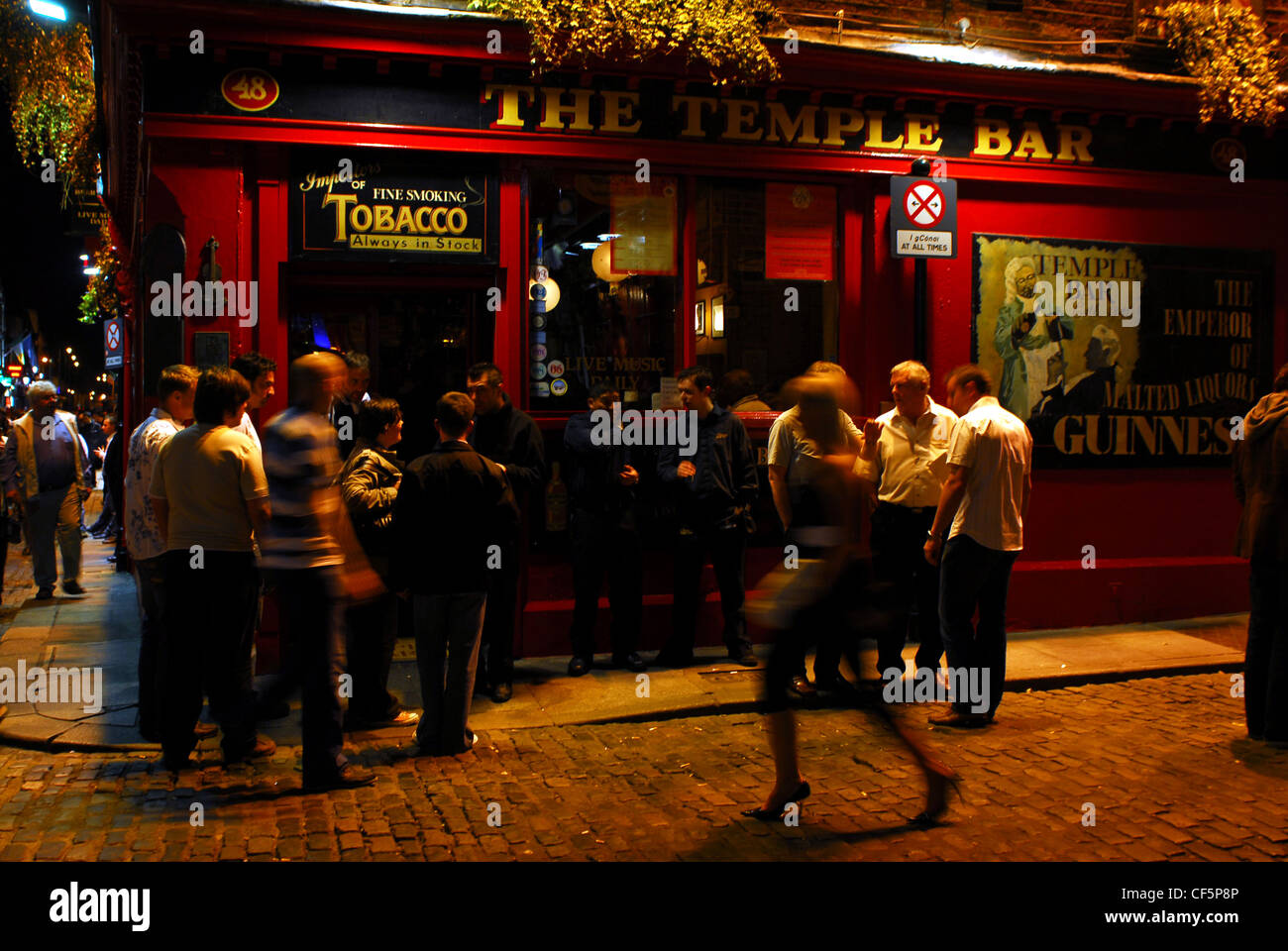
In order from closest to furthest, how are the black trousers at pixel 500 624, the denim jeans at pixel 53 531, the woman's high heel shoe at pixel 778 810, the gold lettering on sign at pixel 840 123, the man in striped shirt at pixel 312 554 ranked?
1. the woman's high heel shoe at pixel 778 810
2. the man in striped shirt at pixel 312 554
3. the black trousers at pixel 500 624
4. the gold lettering on sign at pixel 840 123
5. the denim jeans at pixel 53 531

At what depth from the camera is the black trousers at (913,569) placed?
Answer: 7172mm

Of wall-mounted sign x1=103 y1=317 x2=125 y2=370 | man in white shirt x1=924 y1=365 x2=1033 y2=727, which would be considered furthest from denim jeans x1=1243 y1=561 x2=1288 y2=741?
wall-mounted sign x1=103 y1=317 x2=125 y2=370

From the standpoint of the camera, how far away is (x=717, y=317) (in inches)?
351

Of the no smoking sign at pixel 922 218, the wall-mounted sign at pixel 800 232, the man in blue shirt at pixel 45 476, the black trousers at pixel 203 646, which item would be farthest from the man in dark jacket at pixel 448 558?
the man in blue shirt at pixel 45 476

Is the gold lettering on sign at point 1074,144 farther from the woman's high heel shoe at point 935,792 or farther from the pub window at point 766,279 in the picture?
the woman's high heel shoe at point 935,792

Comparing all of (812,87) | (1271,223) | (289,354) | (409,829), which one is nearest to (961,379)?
(812,87)

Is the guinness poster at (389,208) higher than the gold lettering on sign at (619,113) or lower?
lower

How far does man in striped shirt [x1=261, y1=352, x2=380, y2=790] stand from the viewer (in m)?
5.12

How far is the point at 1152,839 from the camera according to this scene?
15.0 ft

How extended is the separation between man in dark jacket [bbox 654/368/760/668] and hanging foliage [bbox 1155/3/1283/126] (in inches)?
213

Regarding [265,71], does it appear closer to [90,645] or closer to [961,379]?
[90,645]

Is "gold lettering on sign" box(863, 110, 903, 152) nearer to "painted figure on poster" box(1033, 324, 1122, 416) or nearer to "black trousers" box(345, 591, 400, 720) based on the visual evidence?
"painted figure on poster" box(1033, 324, 1122, 416)

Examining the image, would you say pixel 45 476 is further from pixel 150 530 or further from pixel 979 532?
pixel 979 532

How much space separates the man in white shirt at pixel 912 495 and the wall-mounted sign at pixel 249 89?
4.83 metres
